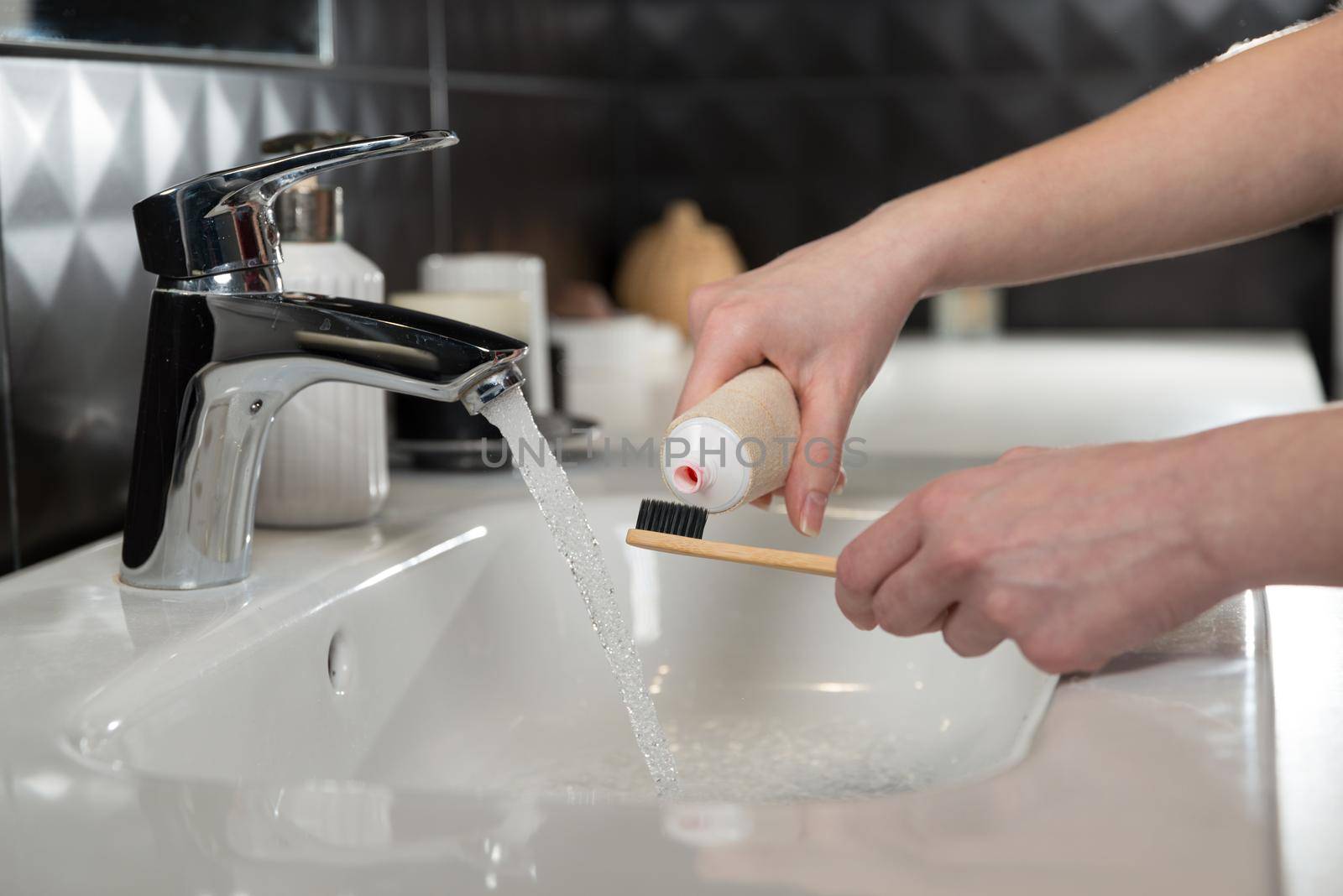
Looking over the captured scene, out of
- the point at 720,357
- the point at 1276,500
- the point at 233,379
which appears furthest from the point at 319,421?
the point at 1276,500

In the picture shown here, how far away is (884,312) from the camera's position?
0.72 meters

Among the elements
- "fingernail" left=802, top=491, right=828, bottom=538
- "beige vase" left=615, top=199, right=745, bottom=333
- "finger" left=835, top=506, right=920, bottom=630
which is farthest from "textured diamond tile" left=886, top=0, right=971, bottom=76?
"finger" left=835, top=506, right=920, bottom=630

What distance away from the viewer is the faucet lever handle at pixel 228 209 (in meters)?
0.59

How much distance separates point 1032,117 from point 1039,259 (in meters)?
1.20

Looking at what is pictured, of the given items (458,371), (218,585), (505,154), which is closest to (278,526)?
(218,585)

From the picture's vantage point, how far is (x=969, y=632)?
19.5 inches

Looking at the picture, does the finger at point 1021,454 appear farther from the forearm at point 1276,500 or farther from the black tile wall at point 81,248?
the black tile wall at point 81,248

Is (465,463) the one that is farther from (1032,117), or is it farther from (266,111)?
(1032,117)

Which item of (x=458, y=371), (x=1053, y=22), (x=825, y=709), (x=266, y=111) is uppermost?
(x=1053, y=22)

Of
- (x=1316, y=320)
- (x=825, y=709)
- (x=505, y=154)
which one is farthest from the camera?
(x=1316, y=320)

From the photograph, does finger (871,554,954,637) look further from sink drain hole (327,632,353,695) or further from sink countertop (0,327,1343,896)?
sink drain hole (327,632,353,695)

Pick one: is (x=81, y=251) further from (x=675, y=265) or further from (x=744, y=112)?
(x=744, y=112)

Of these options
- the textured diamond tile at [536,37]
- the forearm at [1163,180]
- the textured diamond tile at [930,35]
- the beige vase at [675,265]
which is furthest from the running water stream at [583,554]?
the textured diamond tile at [930,35]

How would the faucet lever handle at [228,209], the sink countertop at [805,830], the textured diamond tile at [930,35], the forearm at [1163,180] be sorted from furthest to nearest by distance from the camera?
the textured diamond tile at [930,35] < the forearm at [1163,180] < the faucet lever handle at [228,209] < the sink countertop at [805,830]
